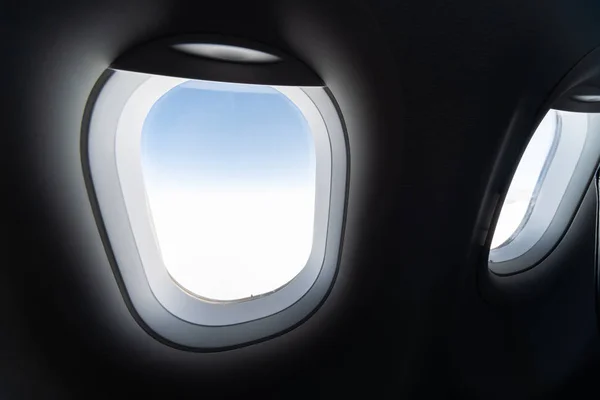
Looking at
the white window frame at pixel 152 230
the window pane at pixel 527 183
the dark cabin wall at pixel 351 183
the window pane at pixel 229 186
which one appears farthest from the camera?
the window pane at pixel 527 183

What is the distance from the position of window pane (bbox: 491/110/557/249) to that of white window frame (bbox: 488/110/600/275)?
3 cm

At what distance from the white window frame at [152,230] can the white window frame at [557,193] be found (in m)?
1.35

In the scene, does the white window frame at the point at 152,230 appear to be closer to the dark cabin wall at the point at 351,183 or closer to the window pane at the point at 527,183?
the dark cabin wall at the point at 351,183

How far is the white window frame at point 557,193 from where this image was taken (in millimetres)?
2283

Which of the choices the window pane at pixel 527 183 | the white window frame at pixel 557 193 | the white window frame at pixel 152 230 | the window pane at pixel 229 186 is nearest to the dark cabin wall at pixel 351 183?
the white window frame at pixel 152 230

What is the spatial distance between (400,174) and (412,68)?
1.34ft

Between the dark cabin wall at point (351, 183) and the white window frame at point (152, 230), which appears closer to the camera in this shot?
the dark cabin wall at point (351, 183)

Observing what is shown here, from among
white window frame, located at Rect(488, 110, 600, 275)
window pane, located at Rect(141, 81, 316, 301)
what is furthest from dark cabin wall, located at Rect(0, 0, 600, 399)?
white window frame, located at Rect(488, 110, 600, 275)

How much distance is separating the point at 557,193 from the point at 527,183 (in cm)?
19

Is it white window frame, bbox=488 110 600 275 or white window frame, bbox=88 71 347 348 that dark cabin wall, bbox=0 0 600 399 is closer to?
white window frame, bbox=88 71 347 348

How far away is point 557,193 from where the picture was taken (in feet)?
8.02

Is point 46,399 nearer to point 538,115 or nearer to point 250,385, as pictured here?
point 250,385

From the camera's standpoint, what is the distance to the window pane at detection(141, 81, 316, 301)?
148 centimetres

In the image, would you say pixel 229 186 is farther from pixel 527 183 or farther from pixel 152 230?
pixel 527 183
